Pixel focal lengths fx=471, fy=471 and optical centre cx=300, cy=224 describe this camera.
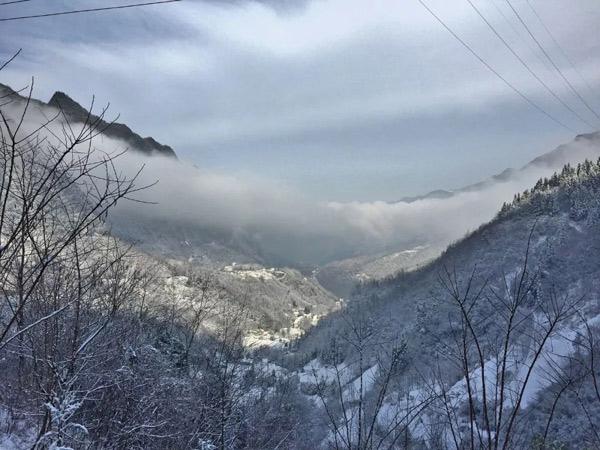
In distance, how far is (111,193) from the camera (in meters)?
3.37

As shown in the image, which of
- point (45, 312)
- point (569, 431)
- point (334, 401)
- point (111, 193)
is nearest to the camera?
point (111, 193)

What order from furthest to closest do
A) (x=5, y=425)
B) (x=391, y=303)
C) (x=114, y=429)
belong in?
1. (x=391, y=303)
2. (x=5, y=425)
3. (x=114, y=429)

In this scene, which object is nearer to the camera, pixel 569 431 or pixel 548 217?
pixel 569 431

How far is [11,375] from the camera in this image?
929 centimetres

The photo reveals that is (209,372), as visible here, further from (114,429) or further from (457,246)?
(457,246)

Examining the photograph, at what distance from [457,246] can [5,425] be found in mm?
145604

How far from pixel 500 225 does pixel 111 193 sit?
143791 mm

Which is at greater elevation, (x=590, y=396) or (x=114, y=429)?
(x=114, y=429)

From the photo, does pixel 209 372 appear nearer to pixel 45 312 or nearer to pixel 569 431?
pixel 45 312

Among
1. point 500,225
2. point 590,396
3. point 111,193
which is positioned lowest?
point 590,396

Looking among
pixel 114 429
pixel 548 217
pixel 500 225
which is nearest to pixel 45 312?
pixel 114 429

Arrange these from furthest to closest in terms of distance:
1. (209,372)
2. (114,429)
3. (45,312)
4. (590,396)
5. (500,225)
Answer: (500,225) < (590,396) < (209,372) < (114,429) < (45,312)

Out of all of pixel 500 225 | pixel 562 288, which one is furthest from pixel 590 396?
pixel 500 225

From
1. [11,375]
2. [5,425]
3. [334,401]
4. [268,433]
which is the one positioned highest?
[11,375]
